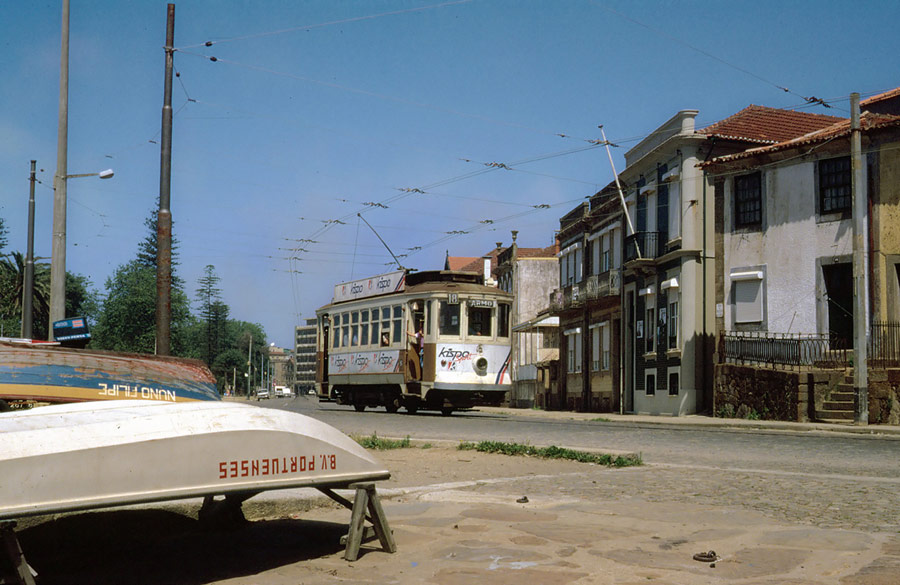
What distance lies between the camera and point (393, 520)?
20.8 ft

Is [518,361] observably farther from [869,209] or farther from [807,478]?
[807,478]

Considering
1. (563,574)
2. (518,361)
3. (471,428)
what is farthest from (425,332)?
(518,361)

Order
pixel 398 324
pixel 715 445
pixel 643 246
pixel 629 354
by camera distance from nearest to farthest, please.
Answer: pixel 715 445 → pixel 398 324 → pixel 643 246 → pixel 629 354

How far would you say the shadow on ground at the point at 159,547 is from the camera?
4.83 metres

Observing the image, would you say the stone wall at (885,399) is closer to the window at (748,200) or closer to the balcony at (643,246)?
the window at (748,200)

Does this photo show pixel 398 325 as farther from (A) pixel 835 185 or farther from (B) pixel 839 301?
(A) pixel 835 185

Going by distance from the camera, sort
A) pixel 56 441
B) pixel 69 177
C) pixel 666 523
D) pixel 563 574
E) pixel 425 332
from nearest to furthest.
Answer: pixel 56 441 → pixel 563 574 → pixel 666 523 → pixel 69 177 → pixel 425 332

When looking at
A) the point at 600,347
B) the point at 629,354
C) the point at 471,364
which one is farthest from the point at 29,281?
the point at 600,347

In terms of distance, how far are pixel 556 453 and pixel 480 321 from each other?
→ 14.1 m

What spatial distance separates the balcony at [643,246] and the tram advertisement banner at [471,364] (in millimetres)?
10447

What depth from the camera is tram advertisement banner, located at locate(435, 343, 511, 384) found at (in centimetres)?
2489

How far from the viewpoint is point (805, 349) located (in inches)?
1051

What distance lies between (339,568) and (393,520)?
141cm

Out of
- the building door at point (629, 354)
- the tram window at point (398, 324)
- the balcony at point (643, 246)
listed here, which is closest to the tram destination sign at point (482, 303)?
the tram window at point (398, 324)
